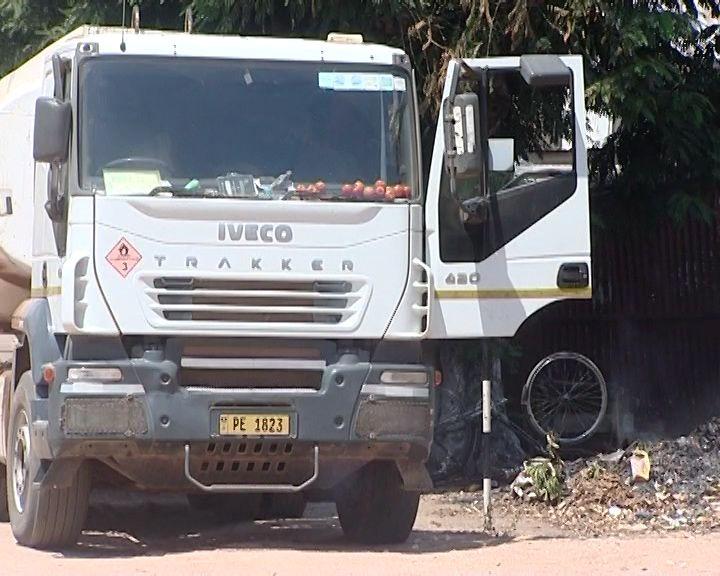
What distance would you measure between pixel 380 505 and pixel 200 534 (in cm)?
166

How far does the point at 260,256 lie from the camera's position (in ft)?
31.9

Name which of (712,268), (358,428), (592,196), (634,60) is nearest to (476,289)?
(358,428)

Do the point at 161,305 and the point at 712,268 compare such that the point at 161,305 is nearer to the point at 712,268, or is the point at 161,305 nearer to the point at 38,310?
the point at 38,310

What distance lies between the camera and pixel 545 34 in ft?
44.0

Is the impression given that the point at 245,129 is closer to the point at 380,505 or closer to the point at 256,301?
the point at 256,301

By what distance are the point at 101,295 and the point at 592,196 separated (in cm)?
658

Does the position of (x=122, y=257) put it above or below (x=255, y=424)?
above

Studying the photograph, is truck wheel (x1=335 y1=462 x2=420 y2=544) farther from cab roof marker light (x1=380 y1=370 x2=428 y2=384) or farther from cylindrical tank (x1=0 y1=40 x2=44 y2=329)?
cylindrical tank (x1=0 y1=40 x2=44 y2=329)

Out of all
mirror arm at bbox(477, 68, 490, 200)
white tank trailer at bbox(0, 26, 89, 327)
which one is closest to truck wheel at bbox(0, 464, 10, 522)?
white tank trailer at bbox(0, 26, 89, 327)

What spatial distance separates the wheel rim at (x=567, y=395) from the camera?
1518 cm

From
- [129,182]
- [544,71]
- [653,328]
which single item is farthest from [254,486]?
[653,328]

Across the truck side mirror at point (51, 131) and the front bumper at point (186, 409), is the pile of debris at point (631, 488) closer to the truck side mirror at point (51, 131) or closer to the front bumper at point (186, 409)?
the front bumper at point (186, 409)

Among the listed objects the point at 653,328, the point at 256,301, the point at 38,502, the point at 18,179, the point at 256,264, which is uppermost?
the point at 18,179

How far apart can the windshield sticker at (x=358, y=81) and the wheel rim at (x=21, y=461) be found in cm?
287
